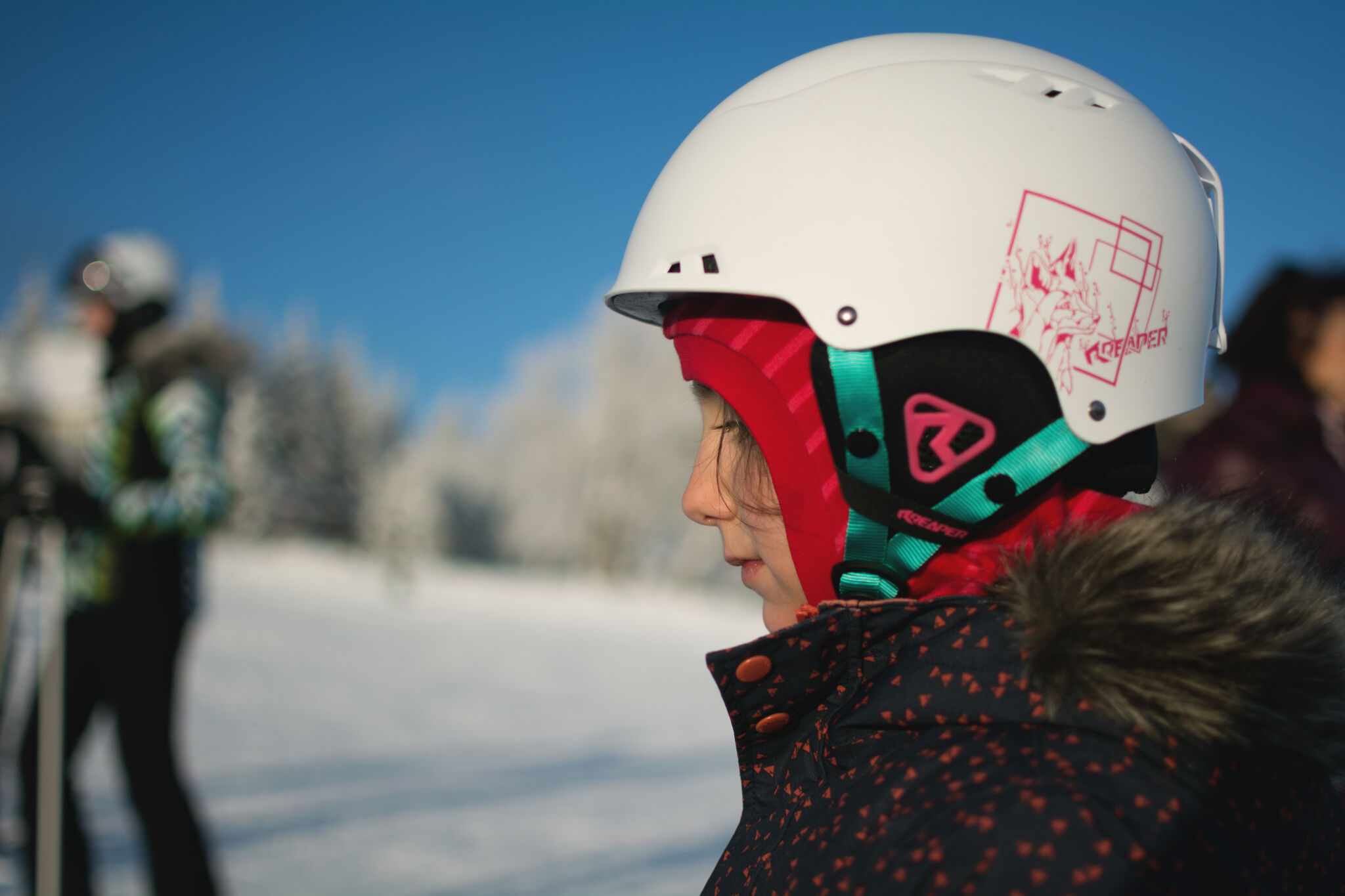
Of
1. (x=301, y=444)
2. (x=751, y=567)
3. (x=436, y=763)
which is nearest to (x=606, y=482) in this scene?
(x=301, y=444)

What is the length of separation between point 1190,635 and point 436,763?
5.94 meters

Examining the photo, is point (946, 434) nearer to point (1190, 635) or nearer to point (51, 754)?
point (1190, 635)

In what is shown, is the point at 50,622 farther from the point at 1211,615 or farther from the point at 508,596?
the point at 508,596

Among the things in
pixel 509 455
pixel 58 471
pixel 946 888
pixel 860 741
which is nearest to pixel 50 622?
pixel 58 471

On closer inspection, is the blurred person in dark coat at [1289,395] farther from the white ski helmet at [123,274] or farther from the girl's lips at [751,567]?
the white ski helmet at [123,274]

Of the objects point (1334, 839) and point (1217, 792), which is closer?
point (1217, 792)

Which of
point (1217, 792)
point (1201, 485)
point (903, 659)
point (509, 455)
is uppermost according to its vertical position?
point (509, 455)

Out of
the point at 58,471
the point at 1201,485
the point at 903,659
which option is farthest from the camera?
the point at 58,471

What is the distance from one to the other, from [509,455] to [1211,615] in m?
43.7

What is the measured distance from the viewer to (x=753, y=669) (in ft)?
3.57

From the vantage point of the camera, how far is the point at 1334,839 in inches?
40.9

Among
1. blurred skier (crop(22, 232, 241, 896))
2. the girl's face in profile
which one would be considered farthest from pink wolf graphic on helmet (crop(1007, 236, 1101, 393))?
blurred skier (crop(22, 232, 241, 896))

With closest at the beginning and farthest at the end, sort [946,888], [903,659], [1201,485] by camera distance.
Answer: [946,888]
[903,659]
[1201,485]

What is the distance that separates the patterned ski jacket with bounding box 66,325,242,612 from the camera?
3365 mm
